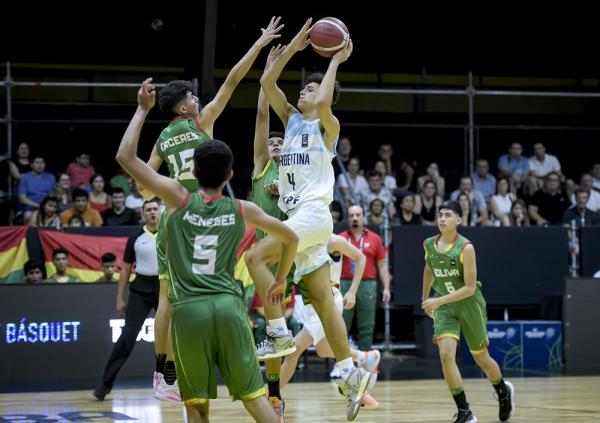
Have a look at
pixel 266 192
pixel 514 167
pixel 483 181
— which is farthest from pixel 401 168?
pixel 266 192

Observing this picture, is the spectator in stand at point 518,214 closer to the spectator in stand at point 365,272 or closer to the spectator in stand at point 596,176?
the spectator in stand at point 596,176

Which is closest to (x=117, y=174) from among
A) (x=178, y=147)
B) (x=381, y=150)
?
(x=381, y=150)

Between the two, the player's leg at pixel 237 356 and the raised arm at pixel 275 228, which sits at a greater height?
the raised arm at pixel 275 228

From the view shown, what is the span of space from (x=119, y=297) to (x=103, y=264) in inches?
111

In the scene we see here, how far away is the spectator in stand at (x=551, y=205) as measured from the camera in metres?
16.8

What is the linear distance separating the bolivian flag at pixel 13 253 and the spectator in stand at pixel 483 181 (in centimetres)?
738

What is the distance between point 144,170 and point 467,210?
10605 millimetres

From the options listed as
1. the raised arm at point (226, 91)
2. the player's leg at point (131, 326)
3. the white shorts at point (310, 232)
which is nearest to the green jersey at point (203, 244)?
the white shorts at point (310, 232)

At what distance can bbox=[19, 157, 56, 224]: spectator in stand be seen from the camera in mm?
15188

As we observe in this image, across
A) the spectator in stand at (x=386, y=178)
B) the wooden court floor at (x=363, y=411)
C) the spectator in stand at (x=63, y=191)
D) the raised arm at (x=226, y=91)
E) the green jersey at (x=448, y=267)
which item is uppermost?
the raised arm at (x=226, y=91)

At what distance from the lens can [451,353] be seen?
885 cm

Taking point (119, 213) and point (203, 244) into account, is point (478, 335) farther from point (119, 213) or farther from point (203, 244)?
point (119, 213)

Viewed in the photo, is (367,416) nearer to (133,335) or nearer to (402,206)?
(133,335)

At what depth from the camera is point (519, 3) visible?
1930cm
